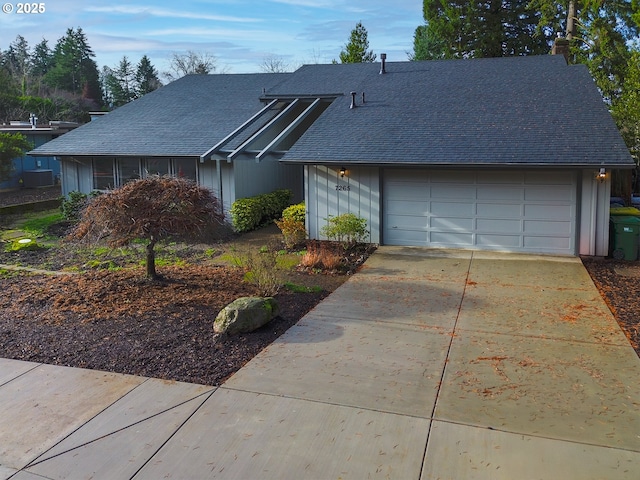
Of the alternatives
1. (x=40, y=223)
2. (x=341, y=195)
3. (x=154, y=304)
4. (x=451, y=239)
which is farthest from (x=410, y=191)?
(x=40, y=223)

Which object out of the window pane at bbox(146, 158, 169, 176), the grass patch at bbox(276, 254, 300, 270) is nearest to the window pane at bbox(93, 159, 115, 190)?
the window pane at bbox(146, 158, 169, 176)

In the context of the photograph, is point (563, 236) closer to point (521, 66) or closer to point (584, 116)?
point (584, 116)

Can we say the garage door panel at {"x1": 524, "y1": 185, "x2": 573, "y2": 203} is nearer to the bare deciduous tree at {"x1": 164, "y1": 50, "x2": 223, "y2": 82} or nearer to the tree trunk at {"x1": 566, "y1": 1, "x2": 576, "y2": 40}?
the tree trunk at {"x1": 566, "y1": 1, "x2": 576, "y2": 40}

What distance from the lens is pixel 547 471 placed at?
4449mm

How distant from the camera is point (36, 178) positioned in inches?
1011

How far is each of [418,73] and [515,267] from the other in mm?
8674

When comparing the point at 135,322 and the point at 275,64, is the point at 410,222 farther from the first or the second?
the point at 275,64

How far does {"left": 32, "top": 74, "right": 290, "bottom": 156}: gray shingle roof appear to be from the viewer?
16.7 m

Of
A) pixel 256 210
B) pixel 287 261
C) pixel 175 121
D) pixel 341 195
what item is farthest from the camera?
pixel 175 121

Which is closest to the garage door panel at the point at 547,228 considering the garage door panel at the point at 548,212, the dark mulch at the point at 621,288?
the garage door panel at the point at 548,212

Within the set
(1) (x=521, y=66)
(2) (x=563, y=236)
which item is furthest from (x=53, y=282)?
(1) (x=521, y=66)

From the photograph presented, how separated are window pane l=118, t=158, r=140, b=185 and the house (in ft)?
0.54

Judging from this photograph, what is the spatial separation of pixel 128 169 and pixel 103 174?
989mm

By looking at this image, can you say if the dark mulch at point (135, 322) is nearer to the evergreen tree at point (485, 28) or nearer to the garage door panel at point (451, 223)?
the garage door panel at point (451, 223)
